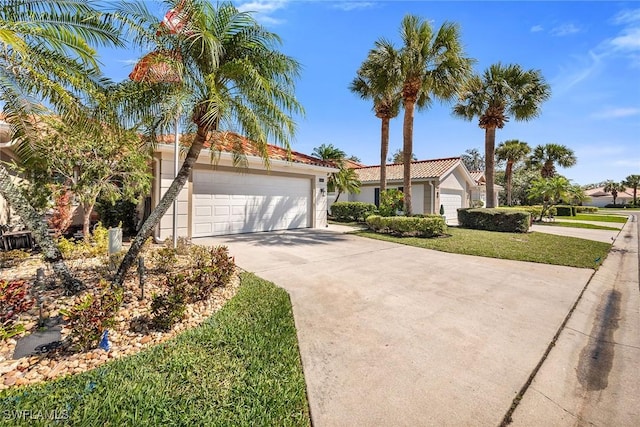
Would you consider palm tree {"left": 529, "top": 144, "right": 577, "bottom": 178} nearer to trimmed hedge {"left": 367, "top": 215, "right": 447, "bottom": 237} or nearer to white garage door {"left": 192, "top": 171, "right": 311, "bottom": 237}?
trimmed hedge {"left": 367, "top": 215, "right": 447, "bottom": 237}

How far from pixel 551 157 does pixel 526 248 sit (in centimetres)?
3167

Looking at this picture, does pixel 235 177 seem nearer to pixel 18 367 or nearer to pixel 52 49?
pixel 52 49

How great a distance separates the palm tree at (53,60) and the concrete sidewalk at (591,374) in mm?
6348

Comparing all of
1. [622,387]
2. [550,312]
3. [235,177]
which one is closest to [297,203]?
[235,177]

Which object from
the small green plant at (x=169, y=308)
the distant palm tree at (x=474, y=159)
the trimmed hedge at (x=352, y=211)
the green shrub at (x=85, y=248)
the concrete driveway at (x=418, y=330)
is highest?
the distant palm tree at (x=474, y=159)

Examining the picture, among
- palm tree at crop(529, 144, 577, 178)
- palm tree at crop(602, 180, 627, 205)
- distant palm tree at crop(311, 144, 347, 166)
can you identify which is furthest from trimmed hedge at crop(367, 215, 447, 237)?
palm tree at crop(602, 180, 627, 205)

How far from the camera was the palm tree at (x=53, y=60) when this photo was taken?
4.52 m

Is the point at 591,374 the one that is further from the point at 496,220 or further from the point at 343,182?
the point at 343,182

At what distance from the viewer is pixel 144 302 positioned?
4.42 m

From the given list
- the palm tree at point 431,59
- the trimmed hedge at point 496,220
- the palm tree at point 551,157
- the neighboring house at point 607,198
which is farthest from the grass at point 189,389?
the neighboring house at point 607,198

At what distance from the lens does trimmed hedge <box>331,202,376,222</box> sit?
63.5 ft

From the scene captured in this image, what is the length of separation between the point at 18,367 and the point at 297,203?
39.9 feet

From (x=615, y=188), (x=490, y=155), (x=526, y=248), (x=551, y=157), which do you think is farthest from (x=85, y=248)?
(x=615, y=188)

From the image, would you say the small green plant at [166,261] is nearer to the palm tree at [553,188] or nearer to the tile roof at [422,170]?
the tile roof at [422,170]
